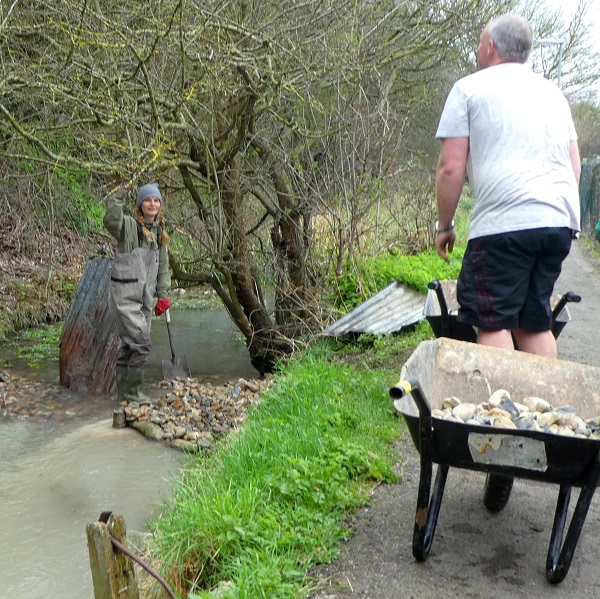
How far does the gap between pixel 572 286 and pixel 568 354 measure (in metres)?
5.68

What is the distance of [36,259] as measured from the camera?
1424 centimetres

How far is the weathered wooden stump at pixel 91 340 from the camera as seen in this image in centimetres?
932

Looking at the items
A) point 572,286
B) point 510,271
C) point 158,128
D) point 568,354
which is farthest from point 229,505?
point 572,286

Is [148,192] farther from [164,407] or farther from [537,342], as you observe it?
[537,342]

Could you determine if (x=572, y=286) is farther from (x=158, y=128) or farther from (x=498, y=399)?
(x=498, y=399)

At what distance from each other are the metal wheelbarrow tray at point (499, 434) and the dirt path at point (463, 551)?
0.35ft

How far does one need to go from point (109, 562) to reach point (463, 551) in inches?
57.4

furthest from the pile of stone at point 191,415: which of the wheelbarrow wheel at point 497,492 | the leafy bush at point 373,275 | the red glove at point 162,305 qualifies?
the wheelbarrow wheel at point 497,492

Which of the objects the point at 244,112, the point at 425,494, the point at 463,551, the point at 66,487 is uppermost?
the point at 244,112

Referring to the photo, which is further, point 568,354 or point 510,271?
point 568,354

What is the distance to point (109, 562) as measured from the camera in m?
2.96

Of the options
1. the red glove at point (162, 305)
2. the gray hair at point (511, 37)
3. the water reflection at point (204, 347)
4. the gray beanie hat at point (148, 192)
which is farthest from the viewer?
the water reflection at point (204, 347)

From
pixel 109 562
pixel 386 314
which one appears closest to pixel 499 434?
pixel 109 562

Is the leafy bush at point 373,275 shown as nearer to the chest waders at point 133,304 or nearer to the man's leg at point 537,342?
the chest waders at point 133,304
